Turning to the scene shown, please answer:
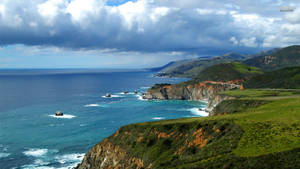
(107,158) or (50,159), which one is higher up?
(107,158)

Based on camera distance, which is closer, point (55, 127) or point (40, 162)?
point (40, 162)

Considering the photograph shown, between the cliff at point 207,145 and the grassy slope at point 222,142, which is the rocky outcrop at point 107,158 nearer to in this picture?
the cliff at point 207,145

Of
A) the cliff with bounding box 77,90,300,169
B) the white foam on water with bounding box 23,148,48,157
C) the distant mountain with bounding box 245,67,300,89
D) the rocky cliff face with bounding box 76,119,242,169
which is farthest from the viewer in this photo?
the distant mountain with bounding box 245,67,300,89

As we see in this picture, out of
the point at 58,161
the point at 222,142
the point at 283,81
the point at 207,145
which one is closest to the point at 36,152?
the point at 58,161

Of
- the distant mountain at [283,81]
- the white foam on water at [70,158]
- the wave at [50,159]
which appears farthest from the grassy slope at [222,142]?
the distant mountain at [283,81]

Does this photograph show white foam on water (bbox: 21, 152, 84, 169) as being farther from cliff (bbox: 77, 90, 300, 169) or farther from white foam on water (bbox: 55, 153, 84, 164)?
cliff (bbox: 77, 90, 300, 169)

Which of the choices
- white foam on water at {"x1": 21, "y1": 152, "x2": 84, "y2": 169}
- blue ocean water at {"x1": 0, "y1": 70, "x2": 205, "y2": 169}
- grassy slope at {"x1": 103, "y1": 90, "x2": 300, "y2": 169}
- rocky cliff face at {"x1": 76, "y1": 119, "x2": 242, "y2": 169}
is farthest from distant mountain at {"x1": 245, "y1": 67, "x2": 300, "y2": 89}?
white foam on water at {"x1": 21, "y1": 152, "x2": 84, "y2": 169}

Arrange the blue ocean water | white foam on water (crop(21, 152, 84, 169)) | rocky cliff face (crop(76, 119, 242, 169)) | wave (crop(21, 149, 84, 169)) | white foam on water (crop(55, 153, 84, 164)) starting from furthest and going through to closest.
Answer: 1. the blue ocean water
2. white foam on water (crop(55, 153, 84, 164))
3. wave (crop(21, 149, 84, 169))
4. white foam on water (crop(21, 152, 84, 169))
5. rocky cliff face (crop(76, 119, 242, 169))

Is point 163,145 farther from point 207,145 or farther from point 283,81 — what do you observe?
point 283,81
